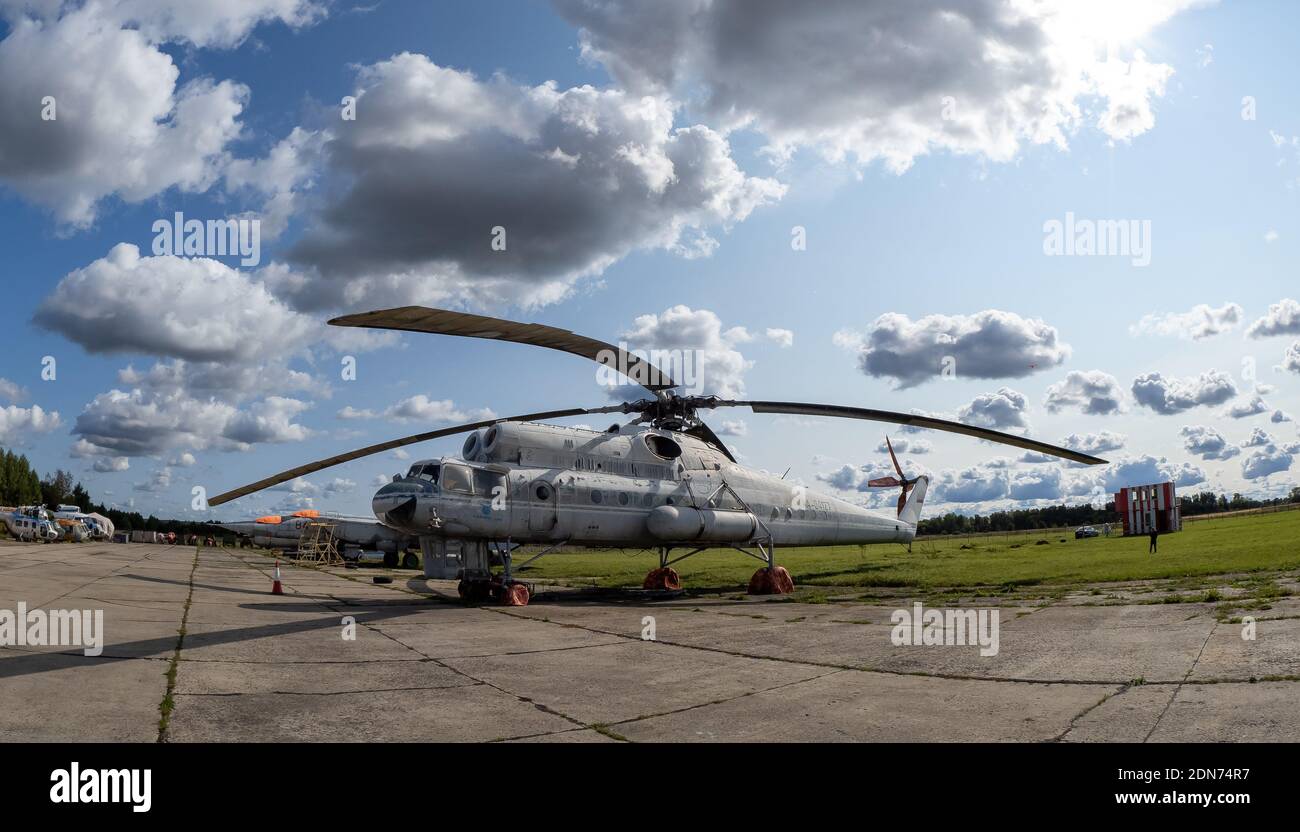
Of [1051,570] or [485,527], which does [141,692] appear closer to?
[485,527]

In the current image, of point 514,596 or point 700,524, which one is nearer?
point 514,596

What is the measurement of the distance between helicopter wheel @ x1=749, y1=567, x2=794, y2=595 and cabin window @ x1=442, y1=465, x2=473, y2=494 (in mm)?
8390

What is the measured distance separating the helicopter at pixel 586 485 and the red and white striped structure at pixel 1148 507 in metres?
44.7

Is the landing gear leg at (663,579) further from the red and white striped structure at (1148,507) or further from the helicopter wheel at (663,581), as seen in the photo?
the red and white striped structure at (1148,507)

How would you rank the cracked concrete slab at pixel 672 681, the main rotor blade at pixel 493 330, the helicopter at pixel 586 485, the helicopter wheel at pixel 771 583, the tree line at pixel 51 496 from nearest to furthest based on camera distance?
the cracked concrete slab at pixel 672 681
the main rotor blade at pixel 493 330
the helicopter at pixel 586 485
the helicopter wheel at pixel 771 583
the tree line at pixel 51 496

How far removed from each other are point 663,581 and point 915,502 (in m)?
14.6

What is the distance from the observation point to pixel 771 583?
19688mm

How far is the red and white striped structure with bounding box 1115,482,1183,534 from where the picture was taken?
54.0 meters

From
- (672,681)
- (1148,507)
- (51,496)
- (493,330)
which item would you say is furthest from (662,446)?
(51,496)

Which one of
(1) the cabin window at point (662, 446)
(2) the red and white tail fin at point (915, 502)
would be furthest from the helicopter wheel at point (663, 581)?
(2) the red and white tail fin at point (915, 502)

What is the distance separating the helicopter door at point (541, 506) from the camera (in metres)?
17.1

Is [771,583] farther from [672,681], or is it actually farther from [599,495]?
[672,681]
